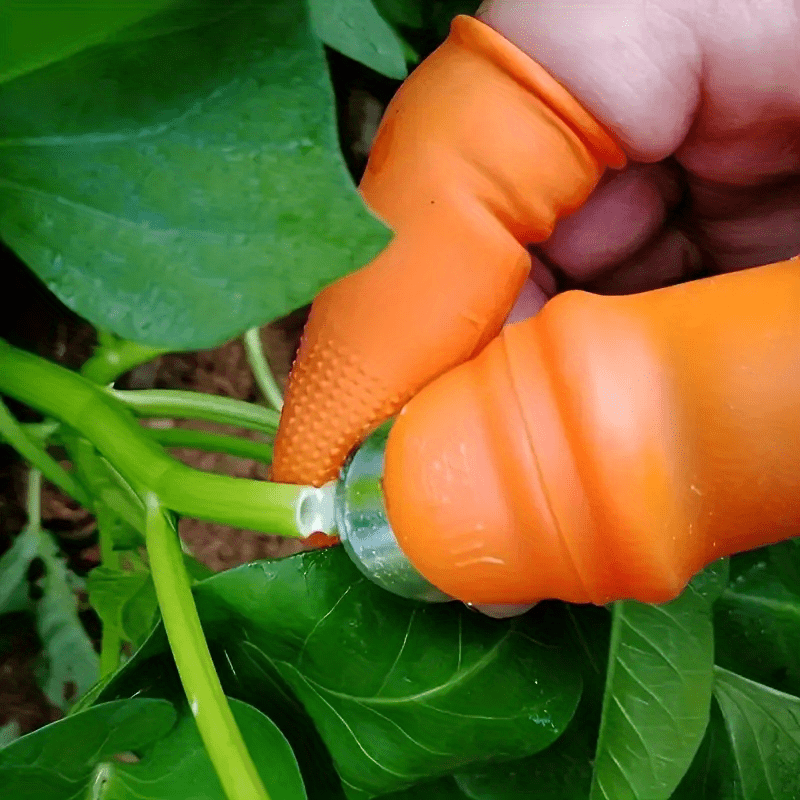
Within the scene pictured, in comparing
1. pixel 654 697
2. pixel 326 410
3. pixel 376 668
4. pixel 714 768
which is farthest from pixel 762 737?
pixel 326 410

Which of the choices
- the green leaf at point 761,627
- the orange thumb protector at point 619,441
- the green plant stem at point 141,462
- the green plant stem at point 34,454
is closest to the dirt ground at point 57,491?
the green plant stem at point 34,454

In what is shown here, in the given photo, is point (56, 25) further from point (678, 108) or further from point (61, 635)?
point (61, 635)

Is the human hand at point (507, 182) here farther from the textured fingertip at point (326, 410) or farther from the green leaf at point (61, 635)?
the green leaf at point (61, 635)

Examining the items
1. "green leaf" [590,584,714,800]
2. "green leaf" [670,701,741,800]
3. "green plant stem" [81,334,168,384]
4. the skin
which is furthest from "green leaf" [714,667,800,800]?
"green plant stem" [81,334,168,384]

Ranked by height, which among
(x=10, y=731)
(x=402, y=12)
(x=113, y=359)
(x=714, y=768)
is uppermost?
(x=402, y=12)

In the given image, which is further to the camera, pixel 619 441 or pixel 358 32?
pixel 358 32
